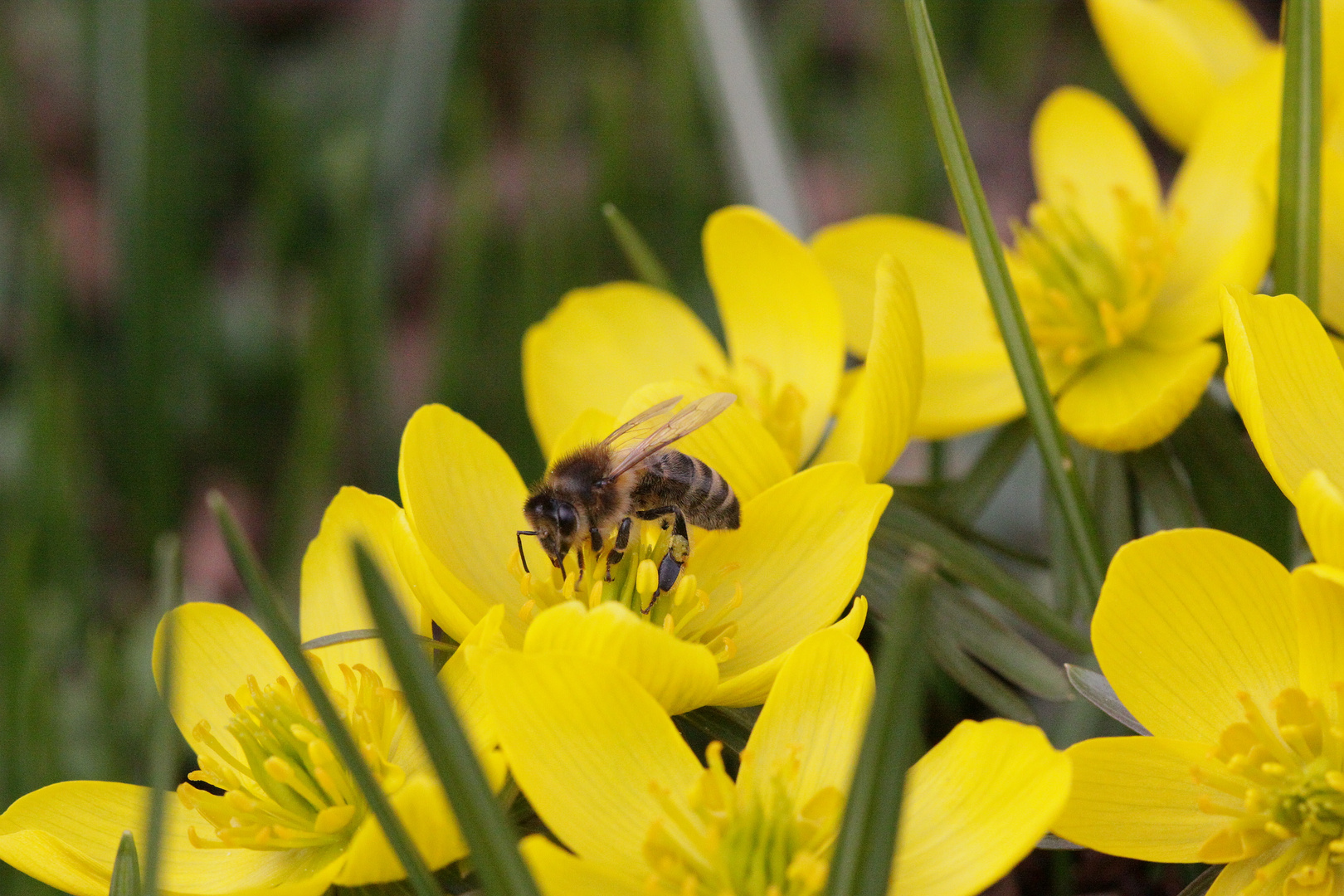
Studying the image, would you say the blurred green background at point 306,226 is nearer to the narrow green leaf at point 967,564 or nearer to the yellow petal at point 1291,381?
the narrow green leaf at point 967,564

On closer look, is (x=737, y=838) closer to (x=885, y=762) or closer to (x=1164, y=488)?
(x=885, y=762)

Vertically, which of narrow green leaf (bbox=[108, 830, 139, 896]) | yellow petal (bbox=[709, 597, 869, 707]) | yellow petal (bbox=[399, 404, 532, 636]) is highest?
yellow petal (bbox=[399, 404, 532, 636])

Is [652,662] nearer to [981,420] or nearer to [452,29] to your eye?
[981,420]

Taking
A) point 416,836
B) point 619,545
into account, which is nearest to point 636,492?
point 619,545

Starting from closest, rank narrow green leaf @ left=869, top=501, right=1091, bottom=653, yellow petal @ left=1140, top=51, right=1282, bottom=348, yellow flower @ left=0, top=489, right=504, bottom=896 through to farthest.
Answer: yellow flower @ left=0, top=489, right=504, bottom=896
narrow green leaf @ left=869, top=501, right=1091, bottom=653
yellow petal @ left=1140, top=51, right=1282, bottom=348

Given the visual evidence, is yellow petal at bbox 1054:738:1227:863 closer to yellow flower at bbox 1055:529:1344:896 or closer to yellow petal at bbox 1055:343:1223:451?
yellow flower at bbox 1055:529:1344:896

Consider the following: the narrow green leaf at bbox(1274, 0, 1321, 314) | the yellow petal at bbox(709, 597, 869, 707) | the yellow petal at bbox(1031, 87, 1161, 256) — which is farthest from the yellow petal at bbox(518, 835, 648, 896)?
the yellow petal at bbox(1031, 87, 1161, 256)
